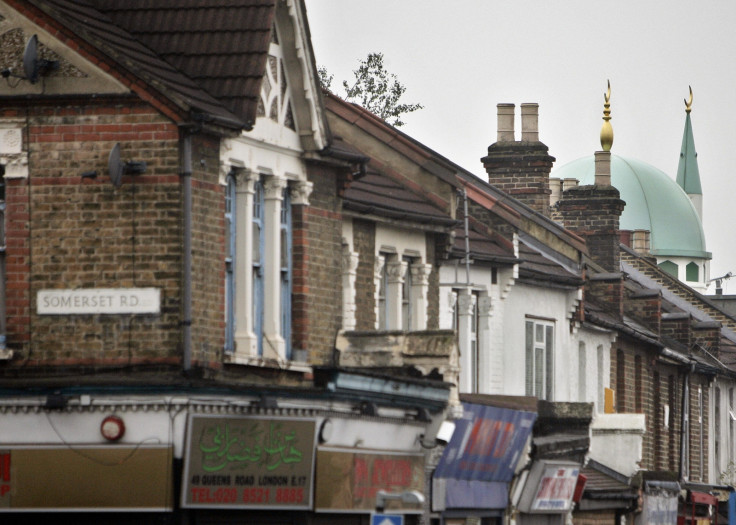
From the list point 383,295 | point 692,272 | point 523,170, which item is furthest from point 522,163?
point 692,272

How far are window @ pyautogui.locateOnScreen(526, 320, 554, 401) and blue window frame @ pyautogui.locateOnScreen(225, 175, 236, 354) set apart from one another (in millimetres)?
13667

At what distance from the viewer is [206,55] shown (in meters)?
23.5

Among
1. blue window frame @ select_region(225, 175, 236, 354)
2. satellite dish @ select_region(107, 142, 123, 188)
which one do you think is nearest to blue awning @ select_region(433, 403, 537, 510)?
blue window frame @ select_region(225, 175, 236, 354)

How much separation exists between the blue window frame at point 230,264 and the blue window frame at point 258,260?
50 cm

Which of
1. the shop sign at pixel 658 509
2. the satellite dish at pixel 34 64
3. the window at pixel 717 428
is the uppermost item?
the satellite dish at pixel 34 64

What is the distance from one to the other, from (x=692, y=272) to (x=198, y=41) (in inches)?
3368

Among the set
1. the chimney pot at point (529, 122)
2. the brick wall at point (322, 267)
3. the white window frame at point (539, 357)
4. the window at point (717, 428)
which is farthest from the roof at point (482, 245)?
the window at point (717, 428)

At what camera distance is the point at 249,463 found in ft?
75.4

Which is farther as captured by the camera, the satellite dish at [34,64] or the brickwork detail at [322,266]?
the brickwork detail at [322,266]

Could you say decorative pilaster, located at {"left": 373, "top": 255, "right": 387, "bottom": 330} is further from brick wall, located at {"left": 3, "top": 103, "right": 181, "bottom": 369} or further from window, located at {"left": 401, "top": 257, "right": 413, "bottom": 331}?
brick wall, located at {"left": 3, "top": 103, "right": 181, "bottom": 369}

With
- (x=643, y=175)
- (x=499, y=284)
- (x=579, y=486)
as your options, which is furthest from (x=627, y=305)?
(x=643, y=175)

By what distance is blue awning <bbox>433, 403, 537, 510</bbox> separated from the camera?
29906 mm

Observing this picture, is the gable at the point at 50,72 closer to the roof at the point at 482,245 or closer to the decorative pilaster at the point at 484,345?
the roof at the point at 482,245

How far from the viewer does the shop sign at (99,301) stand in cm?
2206
